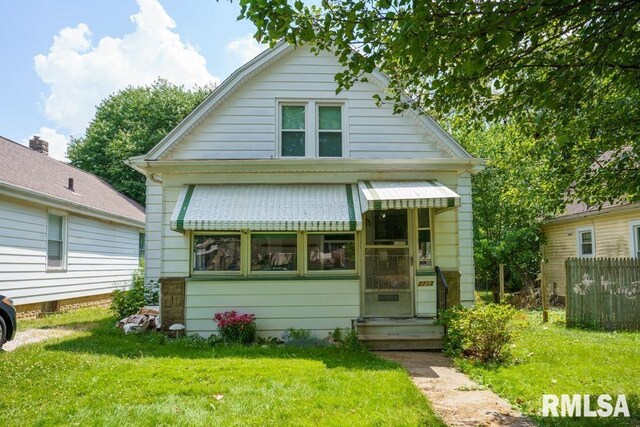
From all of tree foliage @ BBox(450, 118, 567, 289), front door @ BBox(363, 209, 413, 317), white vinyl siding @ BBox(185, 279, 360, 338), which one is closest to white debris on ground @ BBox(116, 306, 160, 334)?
white vinyl siding @ BBox(185, 279, 360, 338)

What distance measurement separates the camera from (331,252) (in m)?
9.53

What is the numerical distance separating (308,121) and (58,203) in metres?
8.17

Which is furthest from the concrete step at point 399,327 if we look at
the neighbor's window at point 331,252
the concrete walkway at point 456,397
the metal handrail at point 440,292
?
the neighbor's window at point 331,252

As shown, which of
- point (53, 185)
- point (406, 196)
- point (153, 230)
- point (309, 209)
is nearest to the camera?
point (406, 196)

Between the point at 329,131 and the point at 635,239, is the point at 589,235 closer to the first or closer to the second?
the point at 635,239

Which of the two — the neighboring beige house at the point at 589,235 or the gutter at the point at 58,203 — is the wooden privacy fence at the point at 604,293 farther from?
the gutter at the point at 58,203

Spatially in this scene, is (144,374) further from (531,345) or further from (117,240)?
(117,240)

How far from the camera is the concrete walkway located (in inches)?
191

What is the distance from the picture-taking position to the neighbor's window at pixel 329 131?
10.8 metres

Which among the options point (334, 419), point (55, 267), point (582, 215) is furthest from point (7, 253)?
point (582, 215)

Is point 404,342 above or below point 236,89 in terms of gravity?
below

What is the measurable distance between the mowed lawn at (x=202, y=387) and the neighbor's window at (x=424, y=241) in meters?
2.85

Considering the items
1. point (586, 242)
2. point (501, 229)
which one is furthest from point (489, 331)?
point (501, 229)

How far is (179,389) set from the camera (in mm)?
5598
